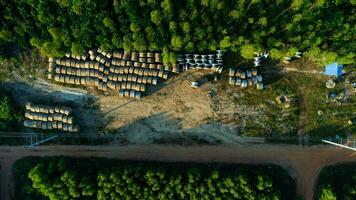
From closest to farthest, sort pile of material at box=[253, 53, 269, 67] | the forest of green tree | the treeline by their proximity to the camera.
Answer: the forest of green tree → the treeline → pile of material at box=[253, 53, 269, 67]

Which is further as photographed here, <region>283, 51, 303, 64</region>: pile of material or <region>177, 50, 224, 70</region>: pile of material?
<region>283, 51, 303, 64</region>: pile of material

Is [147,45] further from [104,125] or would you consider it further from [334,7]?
[334,7]

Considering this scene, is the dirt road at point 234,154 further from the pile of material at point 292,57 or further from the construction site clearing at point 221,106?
the pile of material at point 292,57

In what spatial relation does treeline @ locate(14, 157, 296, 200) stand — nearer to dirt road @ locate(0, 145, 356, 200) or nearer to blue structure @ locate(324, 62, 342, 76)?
dirt road @ locate(0, 145, 356, 200)

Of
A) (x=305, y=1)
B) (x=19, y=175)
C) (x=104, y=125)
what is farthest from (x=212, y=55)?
(x=19, y=175)

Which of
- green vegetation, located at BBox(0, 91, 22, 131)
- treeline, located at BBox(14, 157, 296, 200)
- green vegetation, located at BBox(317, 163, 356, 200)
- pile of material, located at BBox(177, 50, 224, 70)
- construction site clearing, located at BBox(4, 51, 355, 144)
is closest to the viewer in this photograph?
treeline, located at BBox(14, 157, 296, 200)

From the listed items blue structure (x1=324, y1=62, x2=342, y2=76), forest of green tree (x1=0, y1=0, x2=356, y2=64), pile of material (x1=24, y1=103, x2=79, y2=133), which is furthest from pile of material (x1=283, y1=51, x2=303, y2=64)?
pile of material (x1=24, y1=103, x2=79, y2=133)

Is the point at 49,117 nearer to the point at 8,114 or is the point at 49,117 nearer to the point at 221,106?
the point at 8,114

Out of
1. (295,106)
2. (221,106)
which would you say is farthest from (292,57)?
(221,106)
